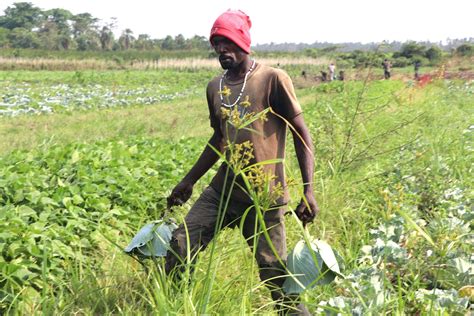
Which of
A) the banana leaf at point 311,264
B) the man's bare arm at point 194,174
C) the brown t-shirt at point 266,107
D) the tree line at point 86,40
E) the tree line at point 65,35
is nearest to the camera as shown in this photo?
the banana leaf at point 311,264

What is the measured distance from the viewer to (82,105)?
1706 cm

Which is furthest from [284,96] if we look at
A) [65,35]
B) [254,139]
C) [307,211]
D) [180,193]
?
[65,35]

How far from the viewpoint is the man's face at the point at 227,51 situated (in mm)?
2846

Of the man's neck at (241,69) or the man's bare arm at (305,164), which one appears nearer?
the man's bare arm at (305,164)

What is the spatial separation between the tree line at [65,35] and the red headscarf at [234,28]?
6410 cm

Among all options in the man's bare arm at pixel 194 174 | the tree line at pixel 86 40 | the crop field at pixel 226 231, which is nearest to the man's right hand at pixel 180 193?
the man's bare arm at pixel 194 174

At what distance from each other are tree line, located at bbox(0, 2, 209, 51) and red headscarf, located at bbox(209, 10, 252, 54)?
64097 mm

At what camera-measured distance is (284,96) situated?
289 cm

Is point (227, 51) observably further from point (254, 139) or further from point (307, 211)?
point (307, 211)

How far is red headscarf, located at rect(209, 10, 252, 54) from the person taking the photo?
280cm

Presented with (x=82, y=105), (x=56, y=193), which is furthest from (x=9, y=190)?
(x=82, y=105)

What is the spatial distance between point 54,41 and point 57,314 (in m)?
69.5

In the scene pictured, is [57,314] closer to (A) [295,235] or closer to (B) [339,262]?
(B) [339,262]

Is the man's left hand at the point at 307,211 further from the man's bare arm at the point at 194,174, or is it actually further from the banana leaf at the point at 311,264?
the man's bare arm at the point at 194,174
